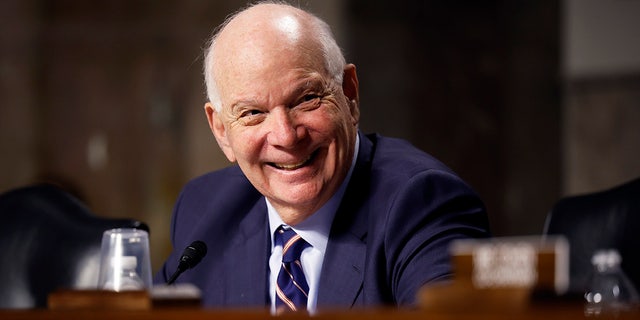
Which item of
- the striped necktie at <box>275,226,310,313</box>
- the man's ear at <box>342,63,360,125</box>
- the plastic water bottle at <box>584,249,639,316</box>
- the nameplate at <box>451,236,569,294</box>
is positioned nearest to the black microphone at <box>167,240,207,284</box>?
the striped necktie at <box>275,226,310,313</box>

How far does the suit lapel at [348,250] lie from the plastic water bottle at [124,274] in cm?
53

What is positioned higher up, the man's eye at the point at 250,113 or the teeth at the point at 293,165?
the man's eye at the point at 250,113

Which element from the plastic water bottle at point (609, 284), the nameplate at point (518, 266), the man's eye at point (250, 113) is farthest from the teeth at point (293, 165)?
the nameplate at point (518, 266)

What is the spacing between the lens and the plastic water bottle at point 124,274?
6.59 ft

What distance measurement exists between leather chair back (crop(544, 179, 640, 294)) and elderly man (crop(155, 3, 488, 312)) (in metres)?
0.26

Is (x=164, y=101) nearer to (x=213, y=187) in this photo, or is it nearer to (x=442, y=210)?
(x=213, y=187)

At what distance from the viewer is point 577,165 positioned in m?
5.43

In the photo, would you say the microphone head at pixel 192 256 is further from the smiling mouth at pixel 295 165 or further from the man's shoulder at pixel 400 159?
the man's shoulder at pixel 400 159

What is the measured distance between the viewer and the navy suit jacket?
2.27 metres

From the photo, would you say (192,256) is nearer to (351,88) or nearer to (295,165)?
(295,165)

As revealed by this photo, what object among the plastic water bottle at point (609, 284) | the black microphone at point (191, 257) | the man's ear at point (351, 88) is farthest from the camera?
the man's ear at point (351, 88)

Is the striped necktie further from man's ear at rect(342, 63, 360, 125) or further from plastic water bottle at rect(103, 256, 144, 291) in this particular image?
plastic water bottle at rect(103, 256, 144, 291)

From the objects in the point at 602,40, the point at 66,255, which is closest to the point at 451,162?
the point at 602,40

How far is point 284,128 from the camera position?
2457 mm
